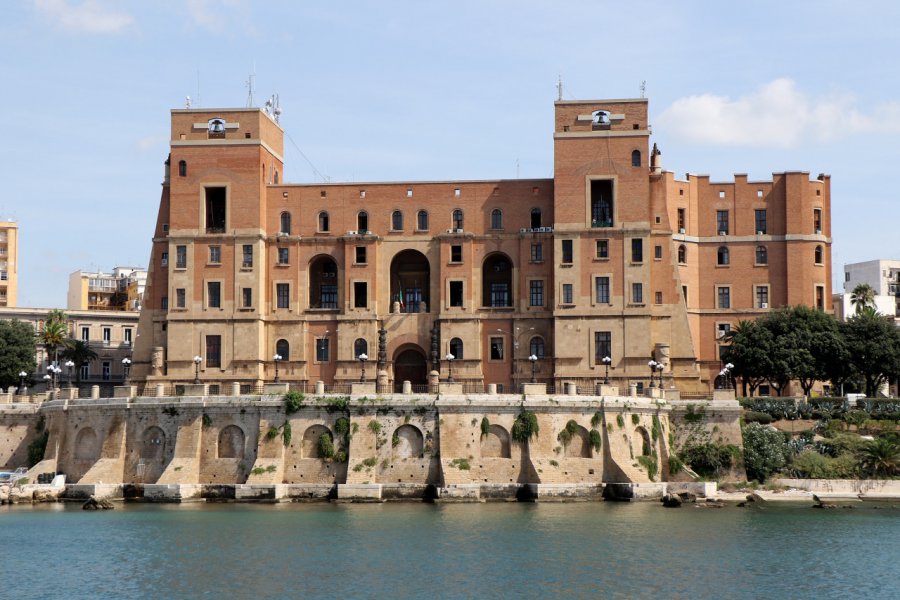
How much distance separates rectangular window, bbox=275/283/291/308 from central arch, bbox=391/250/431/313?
7053 mm

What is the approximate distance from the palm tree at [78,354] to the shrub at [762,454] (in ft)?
186

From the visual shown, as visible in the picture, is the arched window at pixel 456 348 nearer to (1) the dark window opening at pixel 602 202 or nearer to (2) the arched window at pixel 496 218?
(2) the arched window at pixel 496 218

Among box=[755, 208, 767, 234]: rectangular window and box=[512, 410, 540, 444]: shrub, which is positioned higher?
box=[755, 208, 767, 234]: rectangular window

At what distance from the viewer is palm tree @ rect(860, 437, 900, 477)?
246 ft

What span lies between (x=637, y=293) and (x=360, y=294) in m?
18.1

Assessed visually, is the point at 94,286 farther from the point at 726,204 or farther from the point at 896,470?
the point at 896,470

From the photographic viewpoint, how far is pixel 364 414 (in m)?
71.2

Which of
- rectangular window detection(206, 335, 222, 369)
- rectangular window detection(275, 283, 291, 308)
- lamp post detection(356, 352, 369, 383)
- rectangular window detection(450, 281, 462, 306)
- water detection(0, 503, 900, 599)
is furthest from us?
rectangular window detection(275, 283, 291, 308)

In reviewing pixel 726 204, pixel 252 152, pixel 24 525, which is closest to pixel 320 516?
pixel 24 525

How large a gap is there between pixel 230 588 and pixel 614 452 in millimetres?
29014

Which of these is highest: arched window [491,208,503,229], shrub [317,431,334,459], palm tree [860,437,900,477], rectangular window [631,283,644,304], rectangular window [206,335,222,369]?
arched window [491,208,503,229]

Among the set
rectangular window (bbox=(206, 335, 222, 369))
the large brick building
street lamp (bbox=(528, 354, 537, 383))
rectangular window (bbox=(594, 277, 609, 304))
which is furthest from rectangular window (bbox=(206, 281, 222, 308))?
rectangular window (bbox=(594, 277, 609, 304))

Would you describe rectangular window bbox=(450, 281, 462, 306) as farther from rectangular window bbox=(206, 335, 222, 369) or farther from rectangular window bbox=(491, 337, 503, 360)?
rectangular window bbox=(206, 335, 222, 369)

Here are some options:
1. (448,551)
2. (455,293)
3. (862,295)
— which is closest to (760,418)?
(455,293)
